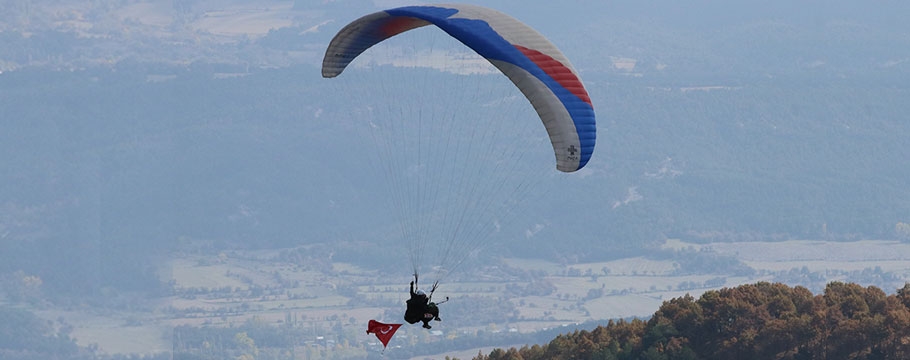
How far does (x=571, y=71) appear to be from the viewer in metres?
A: 40.5

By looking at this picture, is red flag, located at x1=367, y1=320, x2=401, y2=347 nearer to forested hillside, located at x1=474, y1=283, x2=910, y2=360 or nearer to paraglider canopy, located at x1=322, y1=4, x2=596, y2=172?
paraglider canopy, located at x1=322, y1=4, x2=596, y2=172

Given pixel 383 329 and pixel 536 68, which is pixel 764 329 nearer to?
pixel 383 329

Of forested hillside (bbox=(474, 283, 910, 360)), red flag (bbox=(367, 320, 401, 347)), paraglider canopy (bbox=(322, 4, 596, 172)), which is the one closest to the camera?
paraglider canopy (bbox=(322, 4, 596, 172))

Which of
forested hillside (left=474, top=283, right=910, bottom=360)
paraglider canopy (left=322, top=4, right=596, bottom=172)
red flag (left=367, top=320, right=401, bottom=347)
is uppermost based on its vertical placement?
paraglider canopy (left=322, top=4, right=596, bottom=172)

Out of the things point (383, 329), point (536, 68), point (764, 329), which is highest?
point (536, 68)

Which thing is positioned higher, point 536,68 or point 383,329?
point 536,68

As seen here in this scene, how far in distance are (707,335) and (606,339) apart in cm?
428

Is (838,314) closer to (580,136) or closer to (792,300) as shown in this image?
(792,300)

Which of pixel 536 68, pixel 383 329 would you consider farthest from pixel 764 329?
pixel 536 68

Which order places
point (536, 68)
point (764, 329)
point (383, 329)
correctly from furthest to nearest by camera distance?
point (764, 329), point (383, 329), point (536, 68)

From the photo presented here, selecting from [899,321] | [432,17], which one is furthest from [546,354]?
[432,17]

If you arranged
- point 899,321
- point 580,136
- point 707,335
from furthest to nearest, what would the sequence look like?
point 707,335, point 899,321, point 580,136

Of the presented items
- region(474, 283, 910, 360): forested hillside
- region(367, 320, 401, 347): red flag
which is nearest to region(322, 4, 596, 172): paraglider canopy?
region(367, 320, 401, 347): red flag

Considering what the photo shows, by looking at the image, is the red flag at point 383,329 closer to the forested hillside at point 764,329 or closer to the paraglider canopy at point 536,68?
the paraglider canopy at point 536,68
